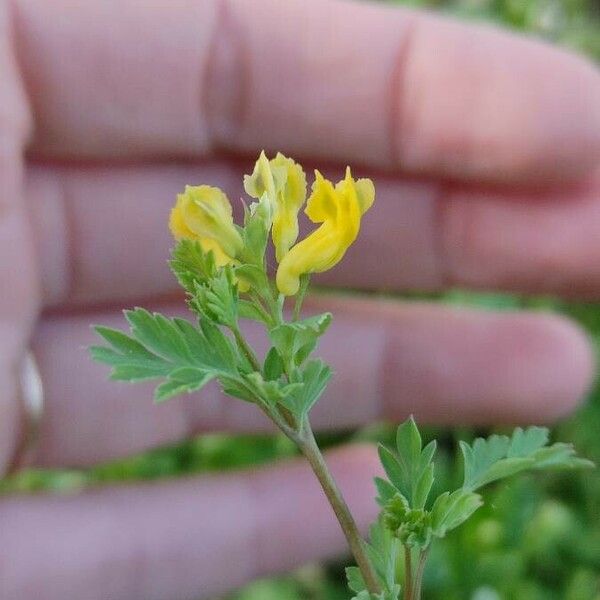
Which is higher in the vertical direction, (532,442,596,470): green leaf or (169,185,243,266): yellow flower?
(169,185,243,266): yellow flower

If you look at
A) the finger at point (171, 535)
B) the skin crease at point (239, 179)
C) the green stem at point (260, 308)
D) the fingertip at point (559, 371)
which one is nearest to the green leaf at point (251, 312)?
the green stem at point (260, 308)

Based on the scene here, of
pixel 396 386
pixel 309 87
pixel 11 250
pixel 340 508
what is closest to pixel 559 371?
pixel 396 386

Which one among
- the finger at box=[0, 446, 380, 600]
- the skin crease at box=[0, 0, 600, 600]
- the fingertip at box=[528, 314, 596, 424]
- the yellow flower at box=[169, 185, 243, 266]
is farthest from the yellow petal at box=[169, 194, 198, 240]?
the fingertip at box=[528, 314, 596, 424]

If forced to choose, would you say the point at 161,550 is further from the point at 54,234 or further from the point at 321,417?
the point at 54,234

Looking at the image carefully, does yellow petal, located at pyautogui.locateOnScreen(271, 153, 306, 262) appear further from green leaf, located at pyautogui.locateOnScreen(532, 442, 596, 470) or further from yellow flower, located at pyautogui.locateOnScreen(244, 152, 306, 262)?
green leaf, located at pyautogui.locateOnScreen(532, 442, 596, 470)

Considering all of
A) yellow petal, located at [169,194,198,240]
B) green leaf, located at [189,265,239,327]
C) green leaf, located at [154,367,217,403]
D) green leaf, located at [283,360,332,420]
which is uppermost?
yellow petal, located at [169,194,198,240]

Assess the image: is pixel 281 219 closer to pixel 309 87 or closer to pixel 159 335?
Answer: pixel 159 335
